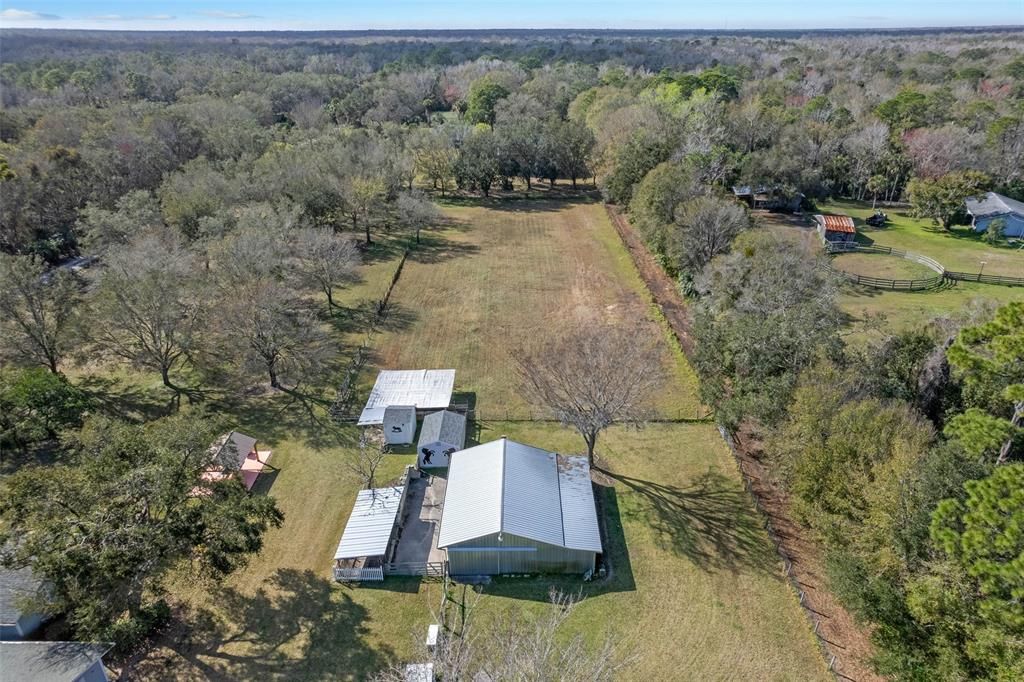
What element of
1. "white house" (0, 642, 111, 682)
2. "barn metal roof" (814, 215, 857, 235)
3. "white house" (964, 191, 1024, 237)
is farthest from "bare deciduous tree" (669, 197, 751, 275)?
"white house" (0, 642, 111, 682)

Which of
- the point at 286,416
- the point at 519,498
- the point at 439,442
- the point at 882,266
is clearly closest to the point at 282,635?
the point at 519,498

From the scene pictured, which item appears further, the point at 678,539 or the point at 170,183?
the point at 170,183

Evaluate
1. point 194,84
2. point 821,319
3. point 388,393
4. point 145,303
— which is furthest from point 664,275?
point 194,84

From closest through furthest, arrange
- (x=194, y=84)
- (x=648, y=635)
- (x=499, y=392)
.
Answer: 1. (x=648, y=635)
2. (x=499, y=392)
3. (x=194, y=84)

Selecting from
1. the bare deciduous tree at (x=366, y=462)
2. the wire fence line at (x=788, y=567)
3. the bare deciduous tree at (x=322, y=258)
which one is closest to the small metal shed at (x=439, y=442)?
the bare deciduous tree at (x=366, y=462)

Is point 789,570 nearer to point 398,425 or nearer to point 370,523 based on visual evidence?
point 370,523

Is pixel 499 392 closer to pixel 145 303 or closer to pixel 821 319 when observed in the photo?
pixel 821 319

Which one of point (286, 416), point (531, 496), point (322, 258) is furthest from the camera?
point (322, 258)
